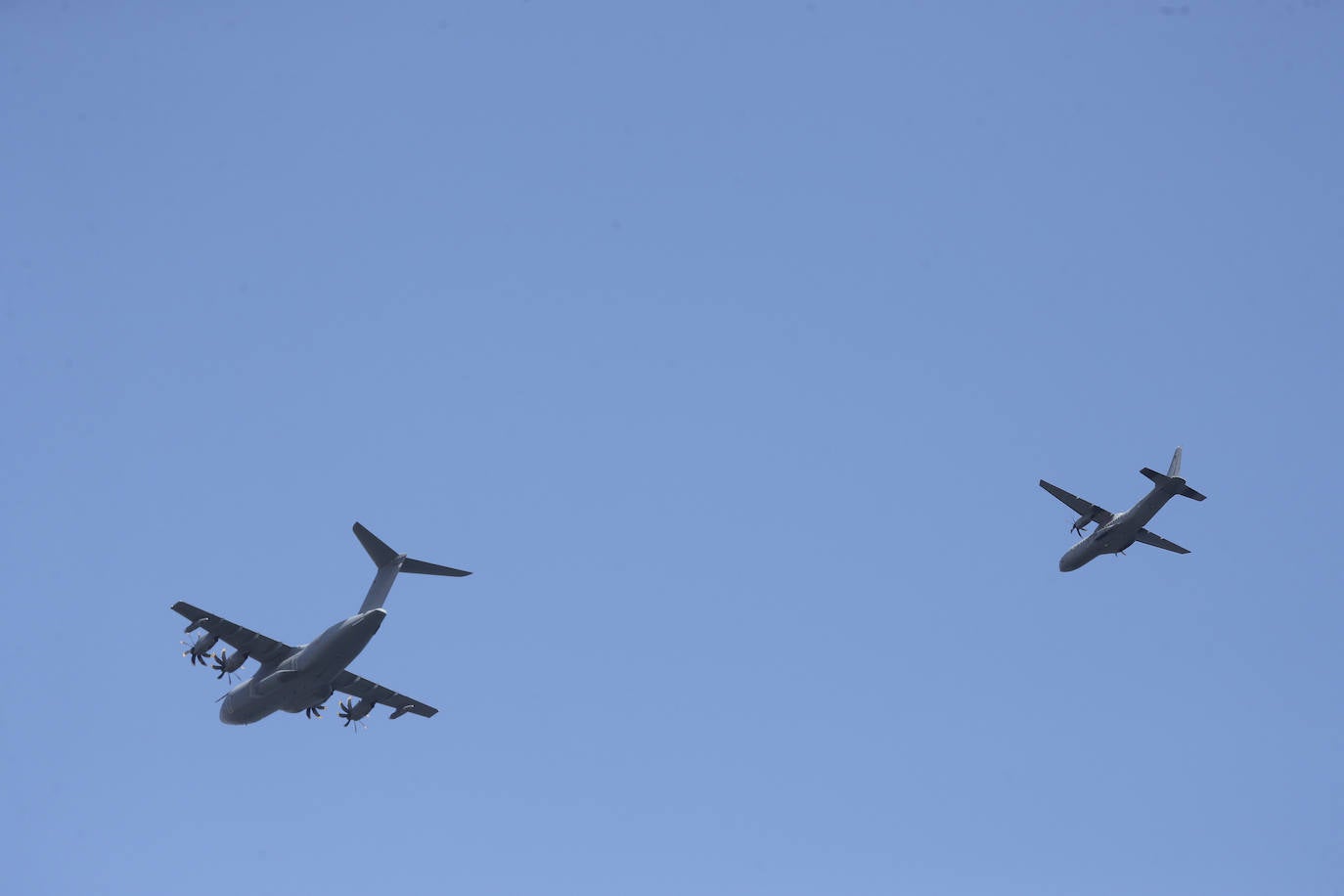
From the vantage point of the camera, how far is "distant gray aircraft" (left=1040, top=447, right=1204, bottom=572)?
61062 mm

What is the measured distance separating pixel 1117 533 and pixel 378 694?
116ft

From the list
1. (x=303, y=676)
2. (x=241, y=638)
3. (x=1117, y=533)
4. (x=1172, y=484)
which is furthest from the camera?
(x=1117, y=533)

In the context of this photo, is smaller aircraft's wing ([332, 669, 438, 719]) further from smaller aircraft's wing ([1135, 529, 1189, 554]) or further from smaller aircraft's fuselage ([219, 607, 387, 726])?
smaller aircraft's wing ([1135, 529, 1189, 554])

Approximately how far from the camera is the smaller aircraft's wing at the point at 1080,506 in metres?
65.6

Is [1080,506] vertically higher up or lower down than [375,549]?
higher up

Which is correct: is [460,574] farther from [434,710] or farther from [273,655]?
[434,710]

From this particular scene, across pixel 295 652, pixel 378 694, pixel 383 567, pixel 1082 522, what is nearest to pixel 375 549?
pixel 383 567

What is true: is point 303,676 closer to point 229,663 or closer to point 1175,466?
point 229,663

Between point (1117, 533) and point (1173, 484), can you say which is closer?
point (1173, 484)

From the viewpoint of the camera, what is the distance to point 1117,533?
6450cm

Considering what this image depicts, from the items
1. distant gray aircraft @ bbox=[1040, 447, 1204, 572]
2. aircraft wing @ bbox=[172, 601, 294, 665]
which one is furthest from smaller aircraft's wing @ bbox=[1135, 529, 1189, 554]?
aircraft wing @ bbox=[172, 601, 294, 665]

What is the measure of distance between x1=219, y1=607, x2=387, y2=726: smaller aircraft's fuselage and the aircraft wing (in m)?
0.45

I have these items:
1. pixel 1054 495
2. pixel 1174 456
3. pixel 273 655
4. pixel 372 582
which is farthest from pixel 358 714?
pixel 1174 456

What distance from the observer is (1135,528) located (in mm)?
64250
